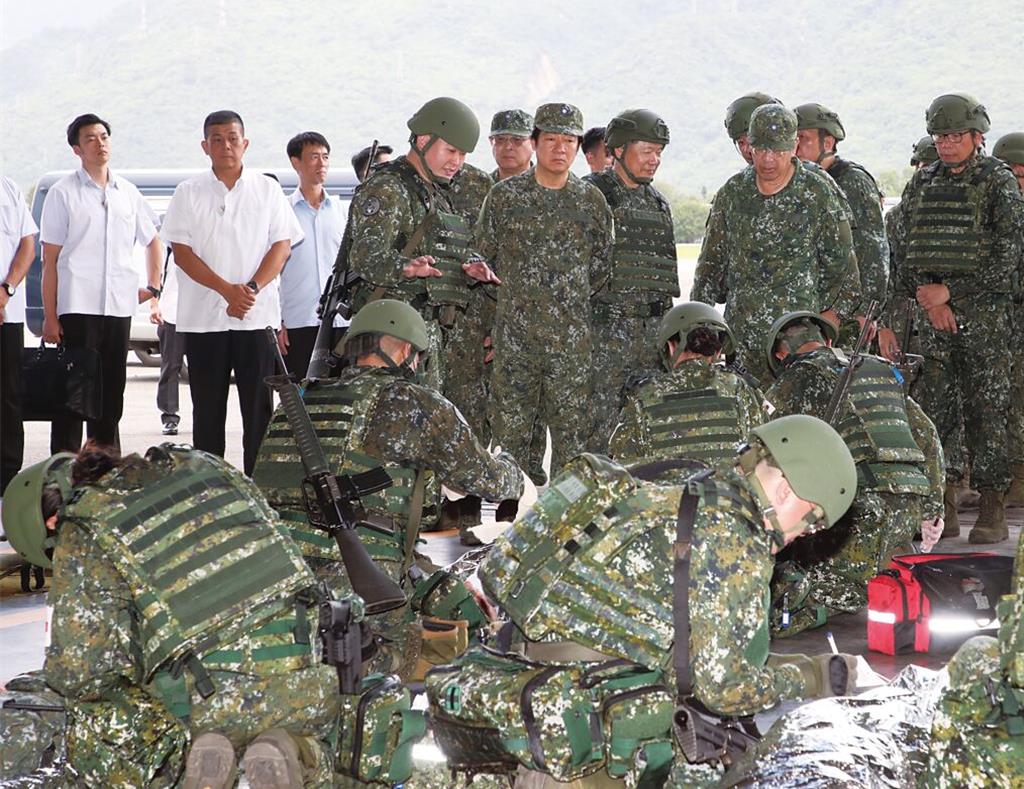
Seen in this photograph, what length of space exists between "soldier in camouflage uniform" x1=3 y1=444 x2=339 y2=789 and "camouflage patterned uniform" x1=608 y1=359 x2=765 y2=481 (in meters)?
2.08

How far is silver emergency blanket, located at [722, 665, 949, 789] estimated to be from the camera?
12.6 feet

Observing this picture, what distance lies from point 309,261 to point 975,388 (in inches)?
171

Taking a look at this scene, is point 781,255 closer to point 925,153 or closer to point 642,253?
point 642,253

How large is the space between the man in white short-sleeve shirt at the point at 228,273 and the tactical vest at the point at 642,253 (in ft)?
6.29

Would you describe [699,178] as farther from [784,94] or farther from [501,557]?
[501,557]

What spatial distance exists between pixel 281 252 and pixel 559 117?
1.80 m

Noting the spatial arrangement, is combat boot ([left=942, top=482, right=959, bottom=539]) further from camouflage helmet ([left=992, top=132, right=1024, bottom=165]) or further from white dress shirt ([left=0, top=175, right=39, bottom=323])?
white dress shirt ([left=0, top=175, right=39, bottom=323])

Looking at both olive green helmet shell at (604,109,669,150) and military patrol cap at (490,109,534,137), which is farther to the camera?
military patrol cap at (490,109,534,137)

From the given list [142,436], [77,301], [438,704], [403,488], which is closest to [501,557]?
[438,704]

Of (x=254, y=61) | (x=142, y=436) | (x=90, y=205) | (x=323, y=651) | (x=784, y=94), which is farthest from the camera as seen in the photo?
(x=254, y=61)

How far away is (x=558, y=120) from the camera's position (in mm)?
7887

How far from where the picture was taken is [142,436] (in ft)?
40.1

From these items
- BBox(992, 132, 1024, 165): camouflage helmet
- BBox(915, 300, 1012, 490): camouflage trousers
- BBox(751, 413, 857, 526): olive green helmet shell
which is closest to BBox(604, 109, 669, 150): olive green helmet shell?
BBox(915, 300, 1012, 490): camouflage trousers

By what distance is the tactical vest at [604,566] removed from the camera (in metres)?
3.75
